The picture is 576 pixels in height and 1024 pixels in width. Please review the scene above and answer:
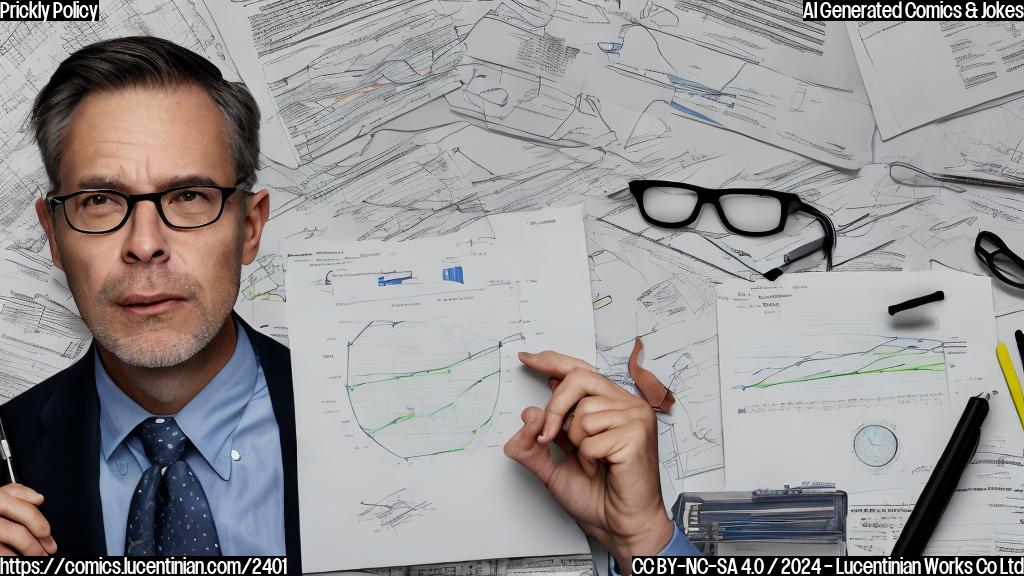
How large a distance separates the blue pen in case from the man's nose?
753 mm

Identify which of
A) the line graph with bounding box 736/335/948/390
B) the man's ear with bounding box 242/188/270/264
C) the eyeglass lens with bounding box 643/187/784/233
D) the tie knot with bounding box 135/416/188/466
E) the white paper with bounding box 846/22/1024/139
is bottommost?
the tie knot with bounding box 135/416/188/466

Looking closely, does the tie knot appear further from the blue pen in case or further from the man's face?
the blue pen in case

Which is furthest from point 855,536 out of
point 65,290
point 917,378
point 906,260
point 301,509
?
point 65,290

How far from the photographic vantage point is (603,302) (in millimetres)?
1289

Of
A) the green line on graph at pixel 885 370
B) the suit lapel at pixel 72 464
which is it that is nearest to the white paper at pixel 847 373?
the green line on graph at pixel 885 370

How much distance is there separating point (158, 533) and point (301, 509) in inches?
7.1

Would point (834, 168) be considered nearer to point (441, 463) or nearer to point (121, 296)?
point (441, 463)

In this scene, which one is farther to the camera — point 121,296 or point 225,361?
point 225,361

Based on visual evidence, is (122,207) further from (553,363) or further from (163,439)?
(553,363)

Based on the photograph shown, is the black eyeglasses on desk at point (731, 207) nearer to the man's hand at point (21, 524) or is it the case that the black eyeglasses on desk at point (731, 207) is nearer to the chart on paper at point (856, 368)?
the chart on paper at point (856, 368)

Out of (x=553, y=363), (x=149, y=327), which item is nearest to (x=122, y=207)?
(x=149, y=327)

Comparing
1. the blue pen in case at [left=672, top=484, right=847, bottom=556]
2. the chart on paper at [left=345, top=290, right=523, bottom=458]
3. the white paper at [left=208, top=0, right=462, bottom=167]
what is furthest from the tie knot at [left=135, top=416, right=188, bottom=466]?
the blue pen in case at [left=672, top=484, right=847, bottom=556]

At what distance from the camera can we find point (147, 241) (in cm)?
111

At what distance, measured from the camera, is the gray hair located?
1169mm
